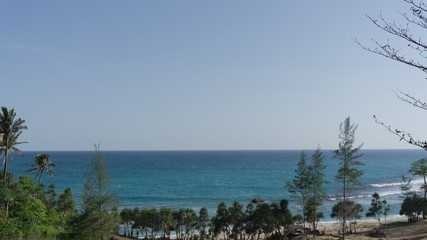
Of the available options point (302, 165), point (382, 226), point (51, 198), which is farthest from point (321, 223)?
point (51, 198)

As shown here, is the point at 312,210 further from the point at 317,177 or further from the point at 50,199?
the point at 50,199

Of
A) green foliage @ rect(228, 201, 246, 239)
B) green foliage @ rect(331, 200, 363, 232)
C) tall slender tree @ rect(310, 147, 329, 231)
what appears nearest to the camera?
green foliage @ rect(228, 201, 246, 239)

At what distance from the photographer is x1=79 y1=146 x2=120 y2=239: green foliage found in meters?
23.0

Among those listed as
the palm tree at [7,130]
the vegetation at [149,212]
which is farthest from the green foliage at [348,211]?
the palm tree at [7,130]

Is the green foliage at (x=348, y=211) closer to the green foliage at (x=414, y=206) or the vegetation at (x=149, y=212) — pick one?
the vegetation at (x=149, y=212)

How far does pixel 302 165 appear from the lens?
113ft

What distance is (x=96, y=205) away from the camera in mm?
23078

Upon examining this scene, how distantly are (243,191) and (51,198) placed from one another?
150ft

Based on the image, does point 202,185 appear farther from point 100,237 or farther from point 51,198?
point 100,237

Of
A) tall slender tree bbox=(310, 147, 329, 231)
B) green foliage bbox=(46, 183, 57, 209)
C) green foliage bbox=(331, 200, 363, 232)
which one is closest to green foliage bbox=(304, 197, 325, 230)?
tall slender tree bbox=(310, 147, 329, 231)

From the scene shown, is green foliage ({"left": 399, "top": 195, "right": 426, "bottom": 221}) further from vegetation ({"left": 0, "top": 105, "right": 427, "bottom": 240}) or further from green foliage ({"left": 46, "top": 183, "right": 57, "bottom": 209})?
green foliage ({"left": 46, "top": 183, "right": 57, "bottom": 209})

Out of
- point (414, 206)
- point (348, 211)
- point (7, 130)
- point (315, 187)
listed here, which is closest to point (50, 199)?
point (7, 130)

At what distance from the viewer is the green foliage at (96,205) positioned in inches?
907

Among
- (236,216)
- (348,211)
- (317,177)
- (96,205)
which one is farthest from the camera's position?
(317,177)
